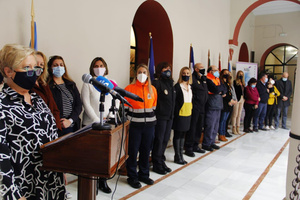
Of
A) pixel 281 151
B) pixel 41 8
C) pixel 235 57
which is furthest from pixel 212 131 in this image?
pixel 235 57

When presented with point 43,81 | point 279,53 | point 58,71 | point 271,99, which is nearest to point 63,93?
point 58,71

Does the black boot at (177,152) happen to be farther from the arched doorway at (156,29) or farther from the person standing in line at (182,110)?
the arched doorway at (156,29)

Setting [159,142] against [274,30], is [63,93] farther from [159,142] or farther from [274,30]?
[274,30]

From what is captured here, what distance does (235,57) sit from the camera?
8.96m

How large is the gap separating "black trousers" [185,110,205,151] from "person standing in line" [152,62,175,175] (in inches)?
35.0

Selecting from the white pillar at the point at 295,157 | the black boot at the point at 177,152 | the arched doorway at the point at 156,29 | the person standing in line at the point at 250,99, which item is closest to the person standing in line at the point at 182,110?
the black boot at the point at 177,152

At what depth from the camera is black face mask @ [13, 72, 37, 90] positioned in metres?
1.35

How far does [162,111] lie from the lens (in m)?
3.60

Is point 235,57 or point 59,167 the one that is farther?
point 235,57

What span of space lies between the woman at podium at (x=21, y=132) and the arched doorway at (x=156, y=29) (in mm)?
3891

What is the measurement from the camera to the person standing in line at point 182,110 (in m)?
4.05

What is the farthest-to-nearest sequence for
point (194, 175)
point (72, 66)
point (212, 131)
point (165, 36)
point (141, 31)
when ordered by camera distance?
point (141, 31), point (165, 36), point (212, 131), point (194, 175), point (72, 66)

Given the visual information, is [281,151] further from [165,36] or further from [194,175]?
[165,36]

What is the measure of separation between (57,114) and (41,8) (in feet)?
4.10
